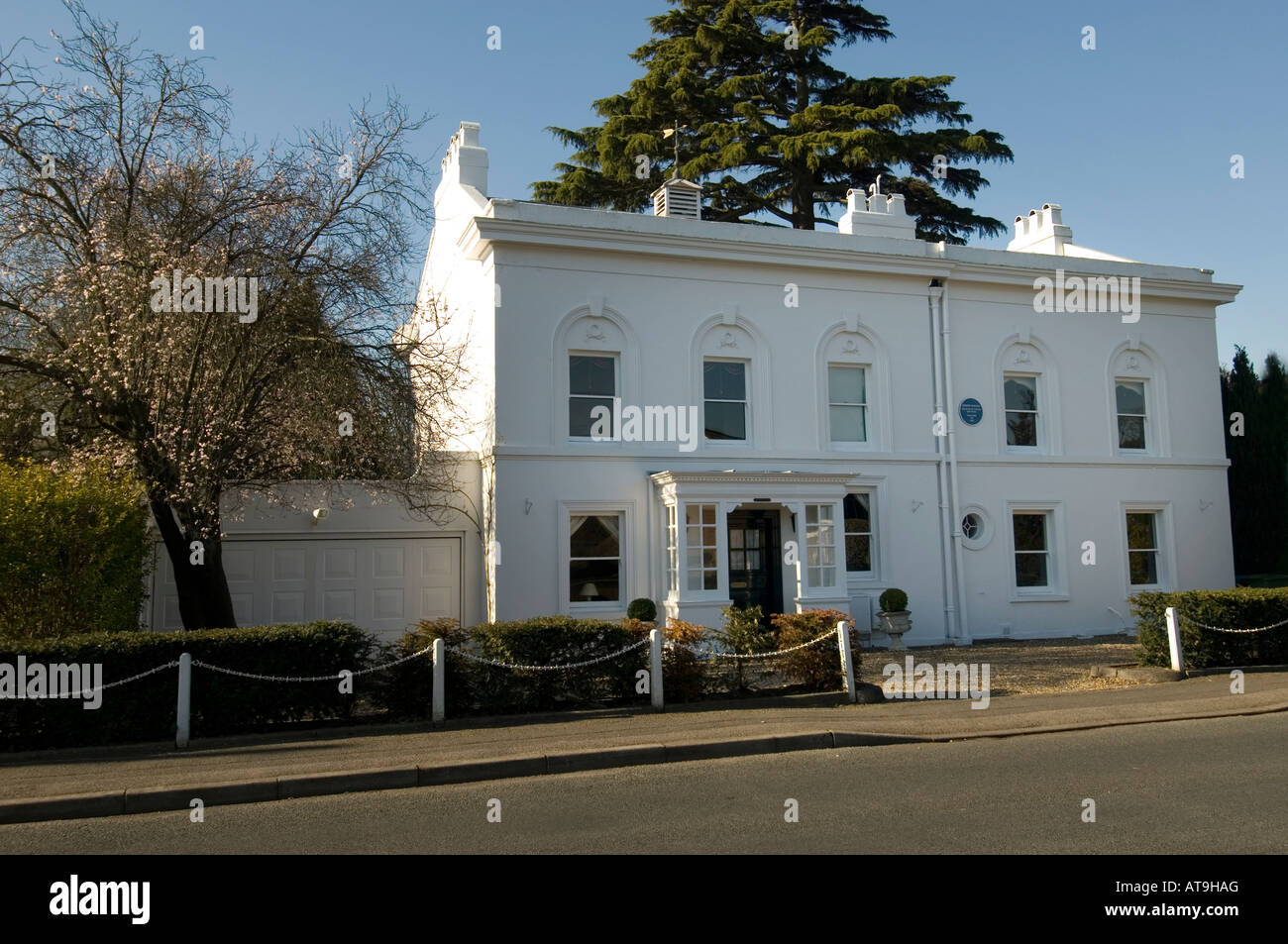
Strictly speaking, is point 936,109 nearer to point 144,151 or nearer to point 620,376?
point 620,376

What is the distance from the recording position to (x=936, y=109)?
103 ft

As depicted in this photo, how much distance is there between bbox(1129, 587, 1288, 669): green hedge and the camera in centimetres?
1430

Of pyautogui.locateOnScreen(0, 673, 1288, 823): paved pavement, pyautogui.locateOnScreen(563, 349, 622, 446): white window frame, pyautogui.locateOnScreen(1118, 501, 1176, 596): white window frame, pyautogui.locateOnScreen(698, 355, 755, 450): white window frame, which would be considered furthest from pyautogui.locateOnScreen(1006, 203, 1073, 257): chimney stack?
pyautogui.locateOnScreen(0, 673, 1288, 823): paved pavement

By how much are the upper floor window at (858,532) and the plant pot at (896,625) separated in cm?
123

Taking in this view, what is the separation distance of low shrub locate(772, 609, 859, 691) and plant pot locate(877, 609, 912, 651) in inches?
188

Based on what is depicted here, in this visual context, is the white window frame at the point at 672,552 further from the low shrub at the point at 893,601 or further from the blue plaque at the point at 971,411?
the blue plaque at the point at 971,411

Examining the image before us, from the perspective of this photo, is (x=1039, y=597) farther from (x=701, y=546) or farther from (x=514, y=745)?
(x=514, y=745)

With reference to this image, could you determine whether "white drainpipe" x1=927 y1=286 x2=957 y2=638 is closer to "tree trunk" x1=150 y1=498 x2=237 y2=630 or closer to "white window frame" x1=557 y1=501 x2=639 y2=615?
"white window frame" x1=557 y1=501 x2=639 y2=615

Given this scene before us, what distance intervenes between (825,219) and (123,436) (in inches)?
953

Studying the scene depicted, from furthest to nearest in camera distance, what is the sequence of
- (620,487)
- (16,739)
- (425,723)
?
1. (620,487)
2. (425,723)
3. (16,739)

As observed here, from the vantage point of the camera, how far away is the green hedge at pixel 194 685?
971cm

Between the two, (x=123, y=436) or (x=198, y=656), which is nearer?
(x=198, y=656)

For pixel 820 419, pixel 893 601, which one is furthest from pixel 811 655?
pixel 820 419
